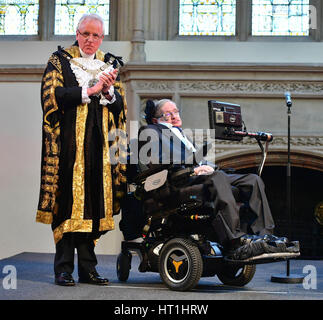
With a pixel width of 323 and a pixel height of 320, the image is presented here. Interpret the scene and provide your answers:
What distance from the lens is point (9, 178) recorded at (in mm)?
8766

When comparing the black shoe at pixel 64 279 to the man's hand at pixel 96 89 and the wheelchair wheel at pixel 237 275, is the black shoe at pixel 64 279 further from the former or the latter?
the man's hand at pixel 96 89

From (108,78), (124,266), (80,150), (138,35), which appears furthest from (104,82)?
(138,35)

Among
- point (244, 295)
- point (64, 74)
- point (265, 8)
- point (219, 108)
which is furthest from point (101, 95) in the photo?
point (265, 8)

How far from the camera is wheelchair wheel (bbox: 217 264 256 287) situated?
458 cm

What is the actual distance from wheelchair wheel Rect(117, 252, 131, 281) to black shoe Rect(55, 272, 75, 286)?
430mm

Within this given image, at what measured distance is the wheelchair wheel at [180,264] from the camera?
418 centimetres

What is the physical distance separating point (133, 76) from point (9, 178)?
1870 millimetres

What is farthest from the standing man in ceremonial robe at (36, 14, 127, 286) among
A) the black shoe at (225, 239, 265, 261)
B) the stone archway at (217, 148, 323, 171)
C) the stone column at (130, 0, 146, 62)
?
the stone archway at (217, 148, 323, 171)

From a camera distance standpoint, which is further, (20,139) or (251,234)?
(20,139)

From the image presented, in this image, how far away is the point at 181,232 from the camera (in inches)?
175

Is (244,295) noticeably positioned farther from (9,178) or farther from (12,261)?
(9,178)

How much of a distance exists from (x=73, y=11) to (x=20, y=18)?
65 cm

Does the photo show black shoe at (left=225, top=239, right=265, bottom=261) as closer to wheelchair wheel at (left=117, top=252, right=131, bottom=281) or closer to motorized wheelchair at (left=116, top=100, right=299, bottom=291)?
motorized wheelchair at (left=116, top=100, right=299, bottom=291)

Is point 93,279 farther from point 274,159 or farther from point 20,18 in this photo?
point 20,18
